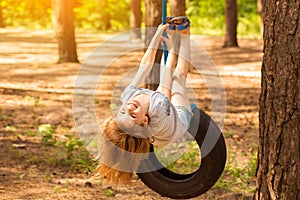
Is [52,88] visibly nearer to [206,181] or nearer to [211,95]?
[211,95]

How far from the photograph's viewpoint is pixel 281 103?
3627 millimetres

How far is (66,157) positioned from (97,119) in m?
2.20

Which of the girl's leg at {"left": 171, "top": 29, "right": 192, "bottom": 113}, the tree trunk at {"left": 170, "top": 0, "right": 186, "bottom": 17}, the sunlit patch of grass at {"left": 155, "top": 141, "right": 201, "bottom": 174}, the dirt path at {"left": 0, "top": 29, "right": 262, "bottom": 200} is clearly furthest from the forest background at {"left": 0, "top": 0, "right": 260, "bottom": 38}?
the girl's leg at {"left": 171, "top": 29, "right": 192, "bottom": 113}

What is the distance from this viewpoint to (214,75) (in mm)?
13586

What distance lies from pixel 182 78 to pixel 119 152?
822mm

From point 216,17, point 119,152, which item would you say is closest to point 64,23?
point 119,152

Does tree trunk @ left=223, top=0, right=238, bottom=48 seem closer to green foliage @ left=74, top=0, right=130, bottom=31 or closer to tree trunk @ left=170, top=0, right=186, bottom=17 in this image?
tree trunk @ left=170, top=0, right=186, bottom=17

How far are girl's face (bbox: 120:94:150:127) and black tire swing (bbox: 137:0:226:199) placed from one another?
41cm

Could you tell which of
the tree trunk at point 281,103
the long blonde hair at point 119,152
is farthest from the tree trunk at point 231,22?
the tree trunk at point 281,103

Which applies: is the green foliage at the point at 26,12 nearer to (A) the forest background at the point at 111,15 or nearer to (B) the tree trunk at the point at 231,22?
(A) the forest background at the point at 111,15

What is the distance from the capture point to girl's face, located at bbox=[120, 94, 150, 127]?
397 cm

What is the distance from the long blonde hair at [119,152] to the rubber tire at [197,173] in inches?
4.3

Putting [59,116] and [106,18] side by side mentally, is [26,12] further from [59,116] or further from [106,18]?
[59,116]

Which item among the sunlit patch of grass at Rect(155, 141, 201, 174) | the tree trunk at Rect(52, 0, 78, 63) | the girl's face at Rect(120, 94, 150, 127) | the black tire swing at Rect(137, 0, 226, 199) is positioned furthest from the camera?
the tree trunk at Rect(52, 0, 78, 63)
